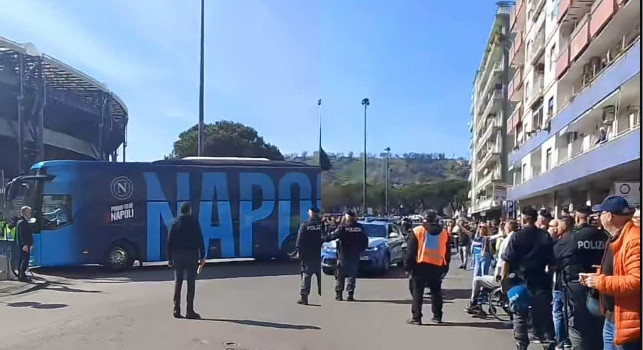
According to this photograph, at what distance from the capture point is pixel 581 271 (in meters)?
7.90

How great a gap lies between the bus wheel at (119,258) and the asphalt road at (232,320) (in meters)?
2.75

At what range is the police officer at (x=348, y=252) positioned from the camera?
1400cm

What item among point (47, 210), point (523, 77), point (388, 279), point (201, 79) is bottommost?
point (388, 279)

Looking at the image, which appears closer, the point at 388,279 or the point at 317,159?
the point at 388,279

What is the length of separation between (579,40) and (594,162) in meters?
7.65

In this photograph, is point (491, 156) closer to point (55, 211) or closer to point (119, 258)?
point (119, 258)

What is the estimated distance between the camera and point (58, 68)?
5781 centimetres

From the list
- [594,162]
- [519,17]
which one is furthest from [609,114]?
[519,17]

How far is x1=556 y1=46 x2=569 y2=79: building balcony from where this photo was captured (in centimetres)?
3372

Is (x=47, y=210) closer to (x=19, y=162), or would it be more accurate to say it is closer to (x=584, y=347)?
(x=584, y=347)

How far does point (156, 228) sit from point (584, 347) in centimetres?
1532

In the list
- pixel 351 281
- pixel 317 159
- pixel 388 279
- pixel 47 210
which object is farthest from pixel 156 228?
pixel 351 281

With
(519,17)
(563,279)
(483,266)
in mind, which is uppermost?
(519,17)

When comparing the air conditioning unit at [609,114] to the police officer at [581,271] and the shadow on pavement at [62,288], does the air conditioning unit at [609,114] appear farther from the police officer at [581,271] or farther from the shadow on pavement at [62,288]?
the police officer at [581,271]
